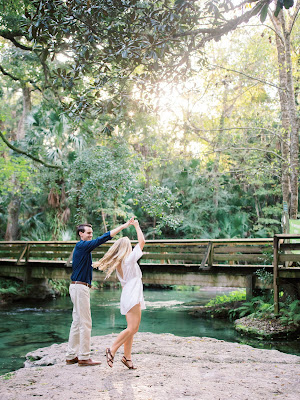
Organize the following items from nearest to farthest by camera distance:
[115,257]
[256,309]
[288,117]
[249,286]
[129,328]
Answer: [129,328] < [115,257] < [256,309] < [249,286] < [288,117]

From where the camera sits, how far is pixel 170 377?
5.16m

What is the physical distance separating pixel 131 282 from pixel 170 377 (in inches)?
48.8

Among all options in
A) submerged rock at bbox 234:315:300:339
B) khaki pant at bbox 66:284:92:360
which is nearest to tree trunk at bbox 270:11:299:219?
submerged rock at bbox 234:315:300:339

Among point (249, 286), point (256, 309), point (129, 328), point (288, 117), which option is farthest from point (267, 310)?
point (129, 328)

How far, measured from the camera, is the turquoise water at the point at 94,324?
9469 millimetres

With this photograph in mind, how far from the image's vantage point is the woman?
542 centimetres

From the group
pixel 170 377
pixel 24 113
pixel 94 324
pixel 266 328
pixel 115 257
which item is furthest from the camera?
pixel 24 113

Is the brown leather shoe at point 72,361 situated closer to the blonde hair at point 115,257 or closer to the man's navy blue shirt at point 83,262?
the man's navy blue shirt at point 83,262

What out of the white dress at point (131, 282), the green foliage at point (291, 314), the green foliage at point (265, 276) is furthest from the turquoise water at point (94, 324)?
the white dress at point (131, 282)

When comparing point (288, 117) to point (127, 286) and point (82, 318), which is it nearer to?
point (127, 286)

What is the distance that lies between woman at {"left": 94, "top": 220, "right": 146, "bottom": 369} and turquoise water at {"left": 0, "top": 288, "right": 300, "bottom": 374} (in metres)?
2.81

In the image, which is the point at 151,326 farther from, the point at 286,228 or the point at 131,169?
the point at 131,169

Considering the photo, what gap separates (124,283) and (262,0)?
3.72 metres

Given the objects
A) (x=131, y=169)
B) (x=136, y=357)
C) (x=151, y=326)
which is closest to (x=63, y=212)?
(x=131, y=169)
